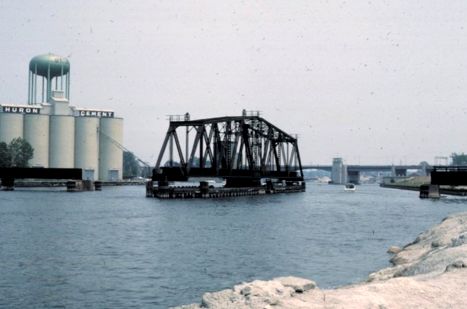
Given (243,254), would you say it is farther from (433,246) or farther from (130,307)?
(130,307)

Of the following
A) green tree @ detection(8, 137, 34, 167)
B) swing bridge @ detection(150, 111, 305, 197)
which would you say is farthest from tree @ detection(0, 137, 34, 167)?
swing bridge @ detection(150, 111, 305, 197)

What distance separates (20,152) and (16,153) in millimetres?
1148

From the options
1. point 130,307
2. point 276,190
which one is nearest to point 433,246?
point 130,307

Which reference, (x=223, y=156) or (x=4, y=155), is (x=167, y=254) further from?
(x=4, y=155)

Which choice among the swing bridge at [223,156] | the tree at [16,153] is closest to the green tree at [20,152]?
the tree at [16,153]

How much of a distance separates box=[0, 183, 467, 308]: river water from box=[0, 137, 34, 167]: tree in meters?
118

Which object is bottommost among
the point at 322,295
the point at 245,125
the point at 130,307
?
the point at 130,307

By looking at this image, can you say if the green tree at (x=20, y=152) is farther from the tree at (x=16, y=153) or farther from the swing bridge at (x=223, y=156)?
the swing bridge at (x=223, y=156)

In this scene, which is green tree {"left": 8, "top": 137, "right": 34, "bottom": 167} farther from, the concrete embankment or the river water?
the concrete embankment

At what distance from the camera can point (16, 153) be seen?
19025 cm

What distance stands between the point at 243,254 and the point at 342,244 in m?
9.64

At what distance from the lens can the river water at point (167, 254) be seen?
28828 millimetres

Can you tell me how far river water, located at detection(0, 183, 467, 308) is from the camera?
28.8 m

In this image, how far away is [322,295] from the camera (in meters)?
18.0
